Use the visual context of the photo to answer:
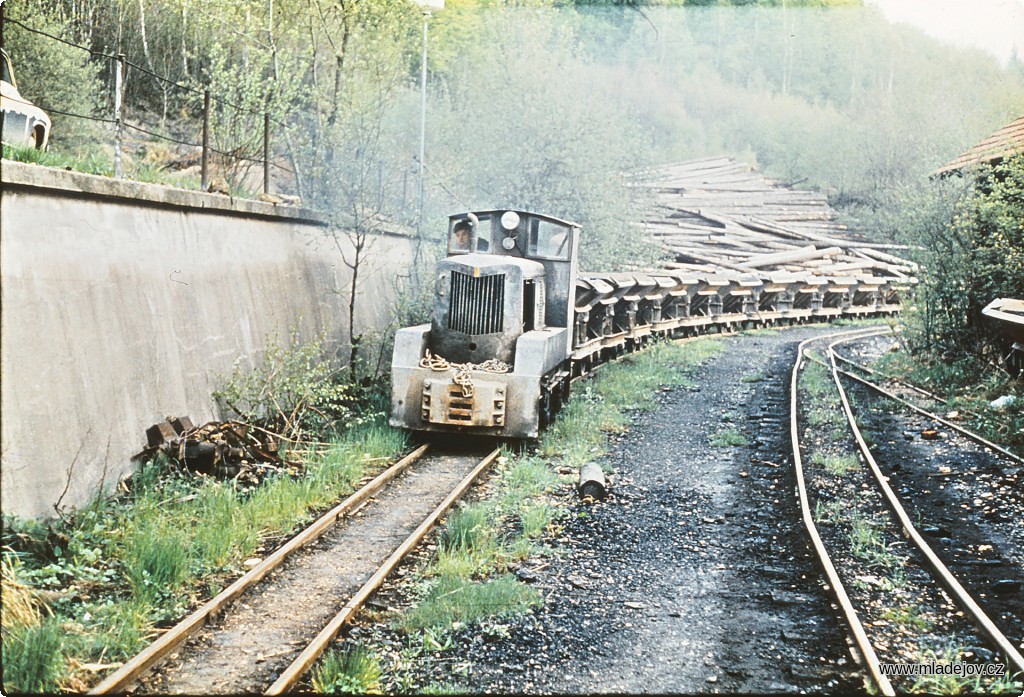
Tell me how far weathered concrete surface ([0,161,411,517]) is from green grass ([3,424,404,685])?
498 millimetres

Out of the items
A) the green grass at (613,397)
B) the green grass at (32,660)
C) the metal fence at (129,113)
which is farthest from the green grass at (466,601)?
the metal fence at (129,113)

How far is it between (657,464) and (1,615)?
7.11 metres

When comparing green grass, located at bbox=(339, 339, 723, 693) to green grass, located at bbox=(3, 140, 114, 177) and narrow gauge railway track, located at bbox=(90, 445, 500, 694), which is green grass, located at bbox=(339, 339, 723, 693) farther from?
green grass, located at bbox=(3, 140, 114, 177)

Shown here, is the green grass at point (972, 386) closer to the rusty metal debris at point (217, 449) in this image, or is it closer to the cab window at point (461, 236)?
the cab window at point (461, 236)

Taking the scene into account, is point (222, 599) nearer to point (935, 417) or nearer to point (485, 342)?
point (485, 342)

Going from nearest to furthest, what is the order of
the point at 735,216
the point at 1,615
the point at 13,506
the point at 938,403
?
the point at 1,615
the point at 13,506
the point at 938,403
the point at 735,216

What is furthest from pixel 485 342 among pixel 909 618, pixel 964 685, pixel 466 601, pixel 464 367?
pixel 964 685

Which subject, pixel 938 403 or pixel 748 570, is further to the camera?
pixel 938 403

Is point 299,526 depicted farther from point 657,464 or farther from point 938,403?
point 938,403

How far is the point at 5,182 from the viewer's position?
22.3 ft

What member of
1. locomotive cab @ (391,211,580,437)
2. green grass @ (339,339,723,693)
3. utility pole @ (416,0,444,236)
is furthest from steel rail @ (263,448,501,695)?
utility pole @ (416,0,444,236)

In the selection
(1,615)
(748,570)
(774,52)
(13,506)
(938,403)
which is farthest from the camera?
(774,52)

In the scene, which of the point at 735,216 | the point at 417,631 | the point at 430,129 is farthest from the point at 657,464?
the point at 735,216

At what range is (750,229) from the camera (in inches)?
1403
